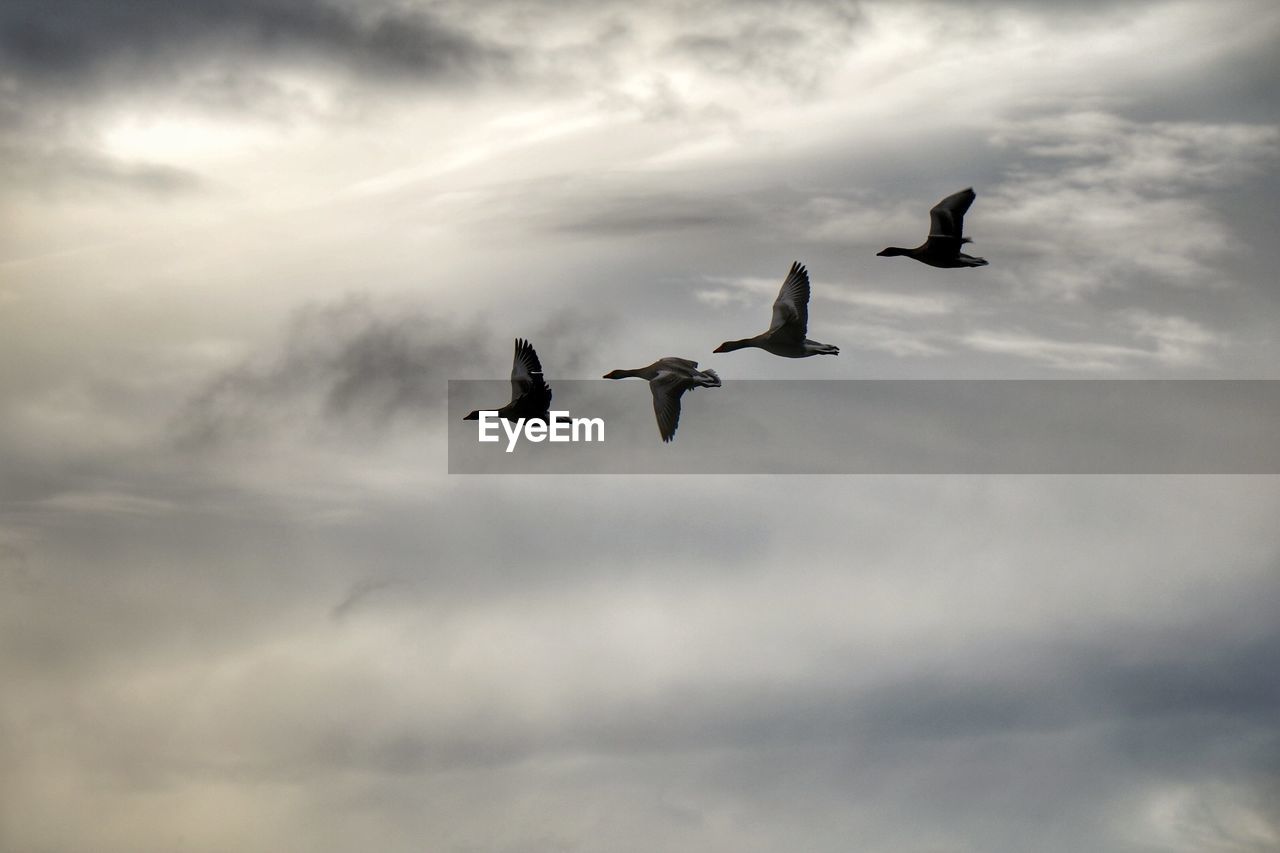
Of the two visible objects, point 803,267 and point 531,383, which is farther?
point 531,383

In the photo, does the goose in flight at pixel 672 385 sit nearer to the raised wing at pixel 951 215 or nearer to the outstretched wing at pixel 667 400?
the outstretched wing at pixel 667 400

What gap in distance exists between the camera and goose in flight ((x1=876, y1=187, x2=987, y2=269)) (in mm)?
95250

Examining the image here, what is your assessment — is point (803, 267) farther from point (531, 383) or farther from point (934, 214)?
point (531, 383)

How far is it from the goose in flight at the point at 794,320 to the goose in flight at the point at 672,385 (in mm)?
4586

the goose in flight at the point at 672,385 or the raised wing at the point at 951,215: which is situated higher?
A: the raised wing at the point at 951,215

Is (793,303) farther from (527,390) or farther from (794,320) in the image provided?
(527,390)

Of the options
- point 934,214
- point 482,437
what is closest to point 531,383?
point 482,437

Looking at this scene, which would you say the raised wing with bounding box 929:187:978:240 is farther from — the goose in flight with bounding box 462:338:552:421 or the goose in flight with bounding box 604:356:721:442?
the goose in flight with bounding box 462:338:552:421

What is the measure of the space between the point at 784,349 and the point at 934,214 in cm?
1154

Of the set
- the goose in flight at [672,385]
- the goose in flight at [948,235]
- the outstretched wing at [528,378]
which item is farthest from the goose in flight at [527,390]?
the goose in flight at [948,235]

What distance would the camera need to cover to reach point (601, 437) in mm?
94812

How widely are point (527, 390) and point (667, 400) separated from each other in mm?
11706

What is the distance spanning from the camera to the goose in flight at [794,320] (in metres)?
99.1

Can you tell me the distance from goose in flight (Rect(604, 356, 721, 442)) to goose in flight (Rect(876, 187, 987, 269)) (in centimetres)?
1317
